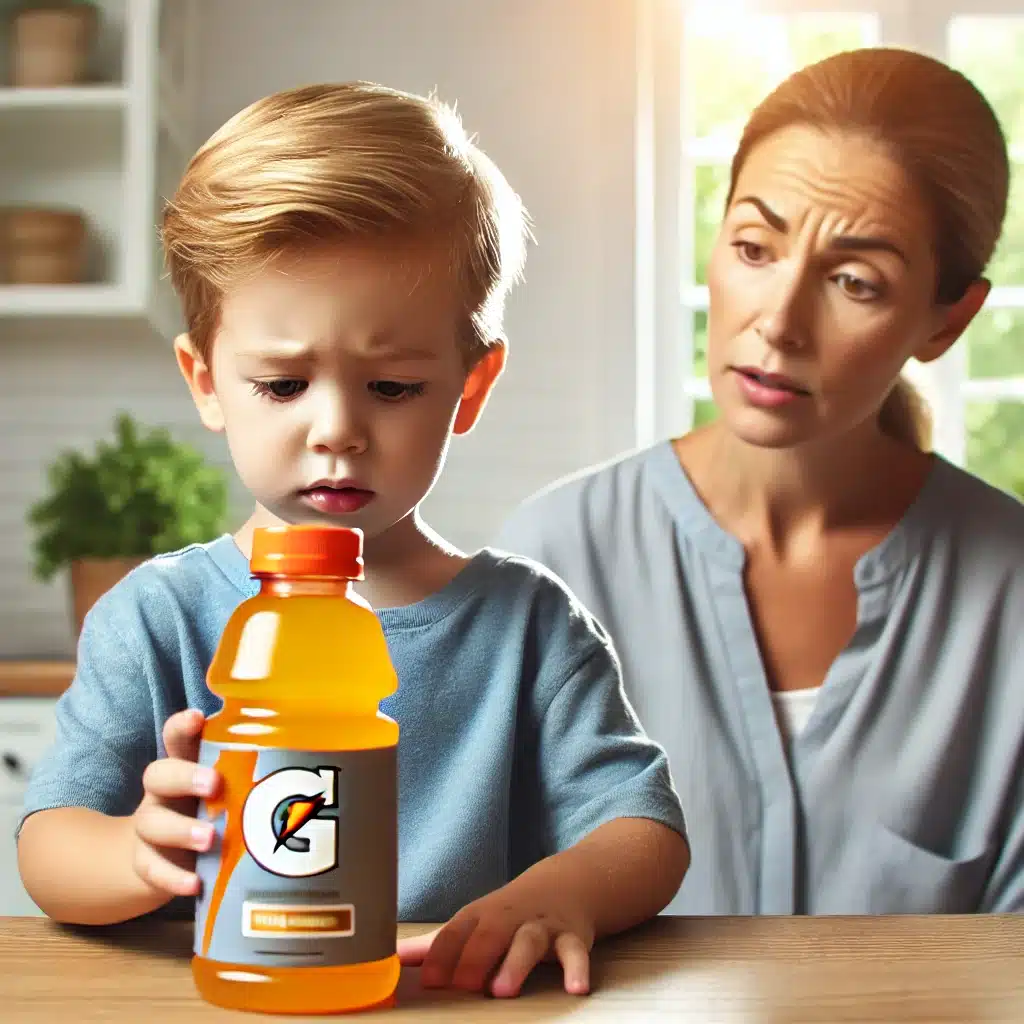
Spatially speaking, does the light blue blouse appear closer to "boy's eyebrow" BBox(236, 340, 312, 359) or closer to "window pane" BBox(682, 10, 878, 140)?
"boy's eyebrow" BBox(236, 340, 312, 359)

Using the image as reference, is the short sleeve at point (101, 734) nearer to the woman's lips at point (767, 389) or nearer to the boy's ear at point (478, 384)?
the boy's ear at point (478, 384)

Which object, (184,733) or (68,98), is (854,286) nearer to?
(184,733)

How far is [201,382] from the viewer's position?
0.85m

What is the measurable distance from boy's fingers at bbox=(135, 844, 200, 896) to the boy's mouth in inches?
7.9

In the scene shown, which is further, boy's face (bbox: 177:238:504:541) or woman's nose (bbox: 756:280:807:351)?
woman's nose (bbox: 756:280:807:351)

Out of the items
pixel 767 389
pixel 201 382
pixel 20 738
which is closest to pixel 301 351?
pixel 201 382

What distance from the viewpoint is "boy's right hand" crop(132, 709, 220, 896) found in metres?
0.59

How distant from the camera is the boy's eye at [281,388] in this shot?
75 centimetres

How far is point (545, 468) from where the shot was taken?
3146 mm

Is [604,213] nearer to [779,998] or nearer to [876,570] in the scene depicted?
[876,570]

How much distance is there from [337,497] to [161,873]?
0.22 m

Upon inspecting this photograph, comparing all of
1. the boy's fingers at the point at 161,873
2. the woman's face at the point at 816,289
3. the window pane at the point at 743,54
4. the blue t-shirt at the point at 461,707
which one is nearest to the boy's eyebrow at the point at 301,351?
the blue t-shirt at the point at 461,707

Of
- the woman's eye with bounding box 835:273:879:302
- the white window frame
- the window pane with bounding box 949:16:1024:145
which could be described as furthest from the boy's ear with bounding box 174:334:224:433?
the window pane with bounding box 949:16:1024:145

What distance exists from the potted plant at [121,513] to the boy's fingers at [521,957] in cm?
206
